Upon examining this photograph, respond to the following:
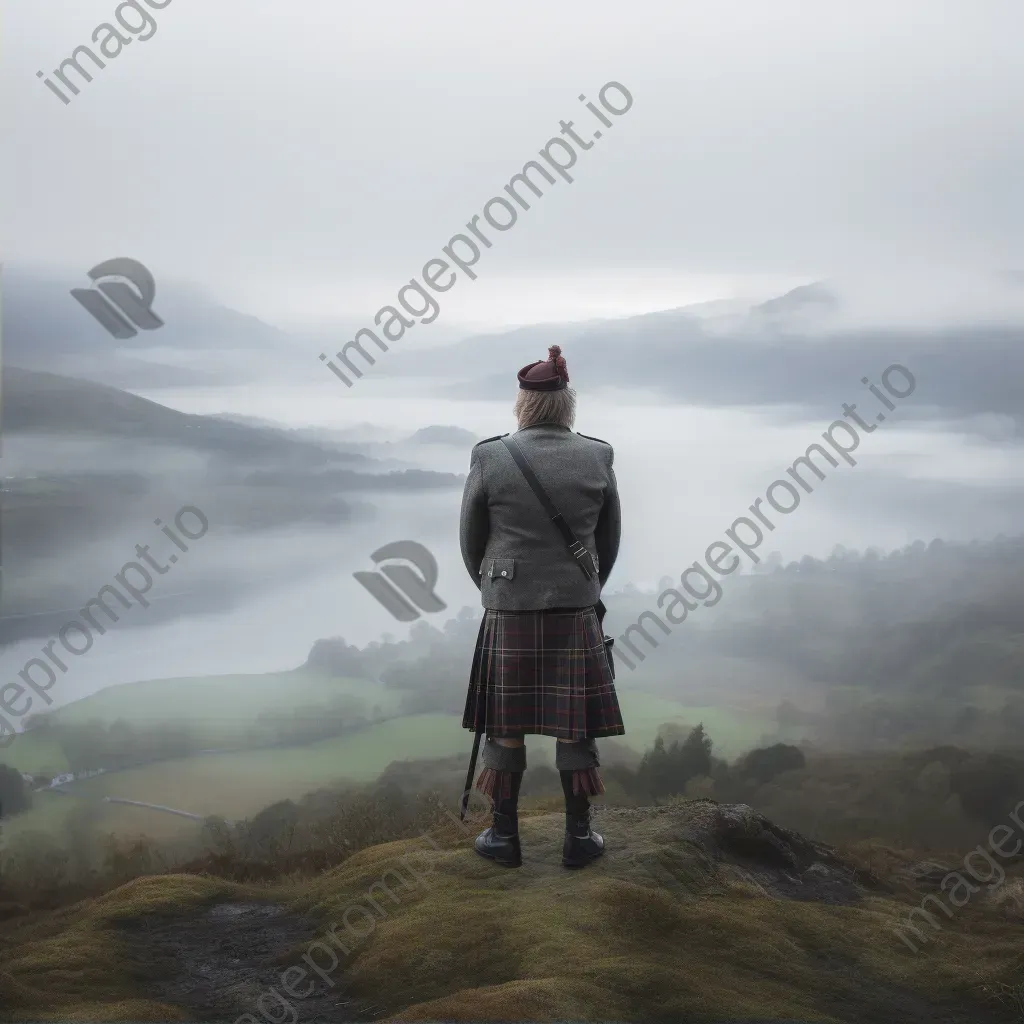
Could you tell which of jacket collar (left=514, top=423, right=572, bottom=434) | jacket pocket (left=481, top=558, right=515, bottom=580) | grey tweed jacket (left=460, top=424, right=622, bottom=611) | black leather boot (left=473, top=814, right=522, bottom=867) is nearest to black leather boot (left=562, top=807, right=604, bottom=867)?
black leather boot (left=473, top=814, right=522, bottom=867)

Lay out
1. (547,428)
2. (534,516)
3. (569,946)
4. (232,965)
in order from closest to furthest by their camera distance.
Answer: (569,946)
(232,965)
(534,516)
(547,428)

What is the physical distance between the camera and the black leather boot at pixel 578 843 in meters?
4.06

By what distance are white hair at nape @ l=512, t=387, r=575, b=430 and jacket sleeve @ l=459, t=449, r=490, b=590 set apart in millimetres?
220

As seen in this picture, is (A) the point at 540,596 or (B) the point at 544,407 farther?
(B) the point at 544,407

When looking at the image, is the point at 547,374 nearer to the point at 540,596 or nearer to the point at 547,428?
the point at 547,428

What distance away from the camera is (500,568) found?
12.8ft

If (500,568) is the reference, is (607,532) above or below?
above

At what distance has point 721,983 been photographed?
11.2 ft

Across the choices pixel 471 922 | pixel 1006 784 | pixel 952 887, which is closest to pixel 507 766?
pixel 471 922

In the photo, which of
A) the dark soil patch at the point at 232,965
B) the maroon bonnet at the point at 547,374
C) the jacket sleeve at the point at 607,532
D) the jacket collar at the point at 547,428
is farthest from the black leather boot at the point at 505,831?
the maroon bonnet at the point at 547,374

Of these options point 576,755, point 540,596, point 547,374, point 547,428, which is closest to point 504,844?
point 576,755

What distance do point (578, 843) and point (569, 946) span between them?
602 mm

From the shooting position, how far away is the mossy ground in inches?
131

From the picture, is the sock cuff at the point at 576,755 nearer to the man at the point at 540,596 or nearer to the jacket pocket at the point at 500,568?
the man at the point at 540,596
